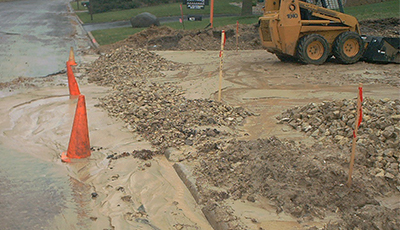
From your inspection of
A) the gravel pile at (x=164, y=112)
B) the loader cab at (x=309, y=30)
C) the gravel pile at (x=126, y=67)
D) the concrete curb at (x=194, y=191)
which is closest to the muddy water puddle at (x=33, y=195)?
the concrete curb at (x=194, y=191)

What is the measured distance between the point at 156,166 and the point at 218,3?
3775 centimetres

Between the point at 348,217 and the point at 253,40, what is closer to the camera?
the point at 348,217

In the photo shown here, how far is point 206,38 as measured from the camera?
20.7 m

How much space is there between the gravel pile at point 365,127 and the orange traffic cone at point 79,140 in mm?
3814

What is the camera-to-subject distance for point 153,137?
7996 mm

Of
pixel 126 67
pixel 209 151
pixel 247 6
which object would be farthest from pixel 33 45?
pixel 209 151

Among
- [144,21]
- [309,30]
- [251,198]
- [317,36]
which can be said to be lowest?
[251,198]

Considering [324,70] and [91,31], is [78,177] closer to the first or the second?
[324,70]

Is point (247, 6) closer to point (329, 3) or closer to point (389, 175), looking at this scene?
point (329, 3)

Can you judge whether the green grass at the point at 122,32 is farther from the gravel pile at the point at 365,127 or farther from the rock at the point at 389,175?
the rock at the point at 389,175

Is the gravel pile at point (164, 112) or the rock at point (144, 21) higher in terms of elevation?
the rock at point (144, 21)

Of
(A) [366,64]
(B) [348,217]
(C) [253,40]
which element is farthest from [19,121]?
(C) [253,40]

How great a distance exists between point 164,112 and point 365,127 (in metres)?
3.90

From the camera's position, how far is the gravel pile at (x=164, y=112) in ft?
26.0
